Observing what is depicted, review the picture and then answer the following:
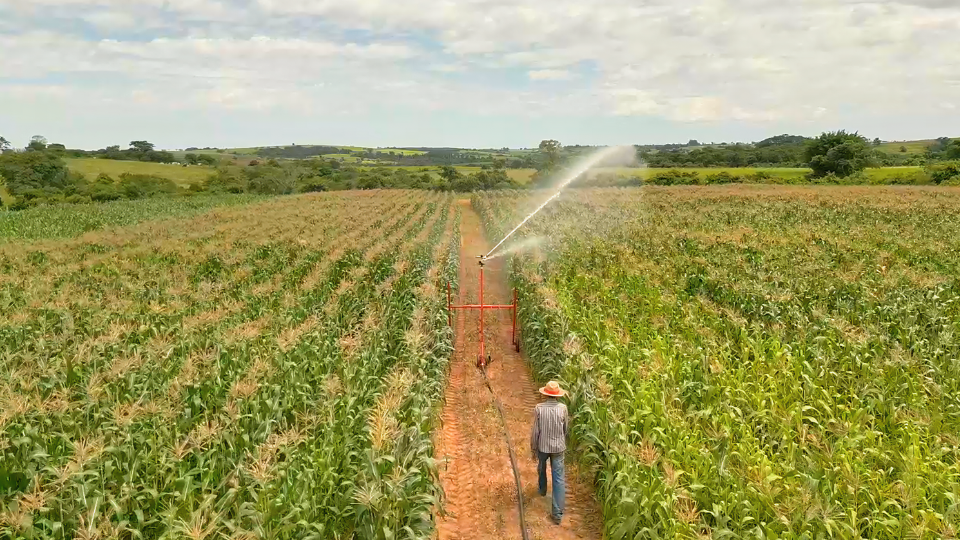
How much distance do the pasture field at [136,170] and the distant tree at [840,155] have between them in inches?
3125

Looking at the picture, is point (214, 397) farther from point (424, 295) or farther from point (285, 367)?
point (424, 295)

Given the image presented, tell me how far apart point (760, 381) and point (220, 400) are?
7.93 meters

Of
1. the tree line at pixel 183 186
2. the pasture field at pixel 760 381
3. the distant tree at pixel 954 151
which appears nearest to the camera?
the pasture field at pixel 760 381

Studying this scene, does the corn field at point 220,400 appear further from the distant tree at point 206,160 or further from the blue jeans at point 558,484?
the distant tree at point 206,160

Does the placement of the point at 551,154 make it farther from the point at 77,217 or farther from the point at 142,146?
the point at 142,146

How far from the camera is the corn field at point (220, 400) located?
5629 millimetres

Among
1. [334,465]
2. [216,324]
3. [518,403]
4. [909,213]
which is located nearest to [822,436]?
[518,403]

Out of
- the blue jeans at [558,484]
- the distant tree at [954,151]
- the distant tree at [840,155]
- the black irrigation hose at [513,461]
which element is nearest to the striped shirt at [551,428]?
the blue jeans at [558,484]

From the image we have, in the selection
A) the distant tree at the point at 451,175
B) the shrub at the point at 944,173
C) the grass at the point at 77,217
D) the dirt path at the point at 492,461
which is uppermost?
the distant tree at the point at 451,175

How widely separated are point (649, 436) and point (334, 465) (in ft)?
12.6

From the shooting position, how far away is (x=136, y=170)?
90688 millimetres

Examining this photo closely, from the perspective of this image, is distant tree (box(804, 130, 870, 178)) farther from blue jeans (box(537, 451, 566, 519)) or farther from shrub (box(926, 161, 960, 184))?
blue jeans (box(537, 451, 566, 519))

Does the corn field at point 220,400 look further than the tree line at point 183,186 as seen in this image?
No

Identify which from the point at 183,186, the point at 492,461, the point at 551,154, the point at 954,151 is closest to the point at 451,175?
the point at 183,186
